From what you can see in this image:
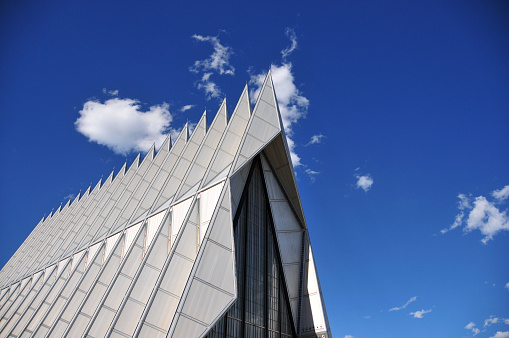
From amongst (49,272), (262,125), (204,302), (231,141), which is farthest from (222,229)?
(49,272)

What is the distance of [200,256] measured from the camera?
14500 millimetres

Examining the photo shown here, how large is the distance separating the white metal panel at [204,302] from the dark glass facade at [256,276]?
2767 millimetres

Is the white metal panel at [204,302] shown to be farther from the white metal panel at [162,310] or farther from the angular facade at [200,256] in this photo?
the white metal panel at [162,310]

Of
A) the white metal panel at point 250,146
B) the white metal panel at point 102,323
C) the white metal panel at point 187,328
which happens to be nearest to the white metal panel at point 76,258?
the white metal panel at point 102,323

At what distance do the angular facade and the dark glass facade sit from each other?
0.21 ft

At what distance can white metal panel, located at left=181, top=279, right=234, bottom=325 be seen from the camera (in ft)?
43.7

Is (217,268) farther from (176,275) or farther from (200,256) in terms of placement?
(176,275)

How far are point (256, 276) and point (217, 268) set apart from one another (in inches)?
215

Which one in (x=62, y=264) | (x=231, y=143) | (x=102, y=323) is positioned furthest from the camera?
(x=62, y=264)

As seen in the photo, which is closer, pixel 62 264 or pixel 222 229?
pixel 222 229

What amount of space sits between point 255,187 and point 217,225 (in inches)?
265

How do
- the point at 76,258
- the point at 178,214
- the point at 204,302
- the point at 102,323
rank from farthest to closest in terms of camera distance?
the point at 76,258
the point at 178,214
the point at 102,323
the point at 204,302

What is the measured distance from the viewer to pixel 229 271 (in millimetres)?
14844

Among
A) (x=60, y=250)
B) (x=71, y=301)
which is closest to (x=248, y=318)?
(x=71, y=301)
